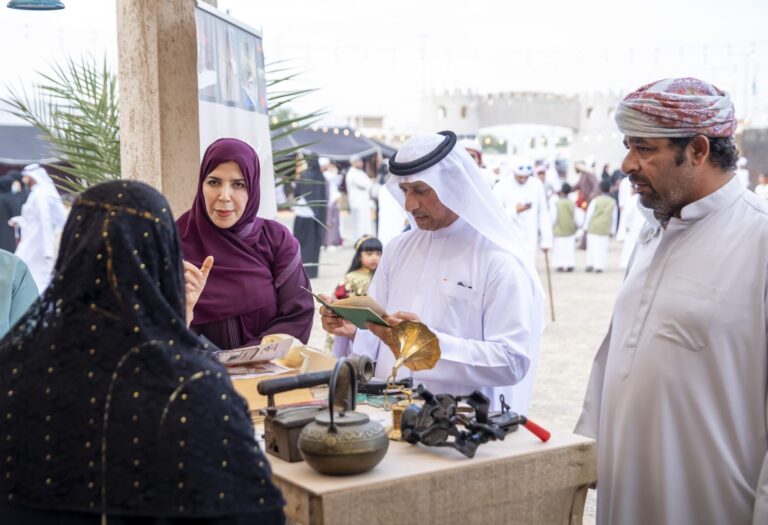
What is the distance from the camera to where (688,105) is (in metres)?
2.71

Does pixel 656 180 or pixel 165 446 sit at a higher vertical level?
pixel 656 180

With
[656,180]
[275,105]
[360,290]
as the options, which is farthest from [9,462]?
[360,290]

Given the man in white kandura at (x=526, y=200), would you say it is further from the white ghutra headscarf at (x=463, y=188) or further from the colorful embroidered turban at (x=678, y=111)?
the colorful embroidered turban at (x=678, y=111)

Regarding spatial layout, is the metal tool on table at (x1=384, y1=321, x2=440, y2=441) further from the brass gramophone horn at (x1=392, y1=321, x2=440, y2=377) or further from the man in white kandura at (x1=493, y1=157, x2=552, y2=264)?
the man in white kandura at (x1=493, y1=157, x2=552, y2=264)

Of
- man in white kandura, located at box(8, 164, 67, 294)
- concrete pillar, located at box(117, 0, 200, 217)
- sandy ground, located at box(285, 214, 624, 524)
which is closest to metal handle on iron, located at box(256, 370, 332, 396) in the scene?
sandy ground, located at box(285, 214, 624, 524)

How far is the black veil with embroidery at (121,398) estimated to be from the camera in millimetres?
1795

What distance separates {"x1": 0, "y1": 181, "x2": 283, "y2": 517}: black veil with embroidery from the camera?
179 cm

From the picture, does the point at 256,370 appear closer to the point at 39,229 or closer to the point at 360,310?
the point at 360,310

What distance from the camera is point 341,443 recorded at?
2182 mm

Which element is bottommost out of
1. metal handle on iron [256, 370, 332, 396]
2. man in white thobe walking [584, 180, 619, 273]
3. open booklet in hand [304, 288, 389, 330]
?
man in white thobe walking [584, 180, 619, 273]

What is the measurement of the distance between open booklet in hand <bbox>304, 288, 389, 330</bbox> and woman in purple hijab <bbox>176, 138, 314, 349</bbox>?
78cm

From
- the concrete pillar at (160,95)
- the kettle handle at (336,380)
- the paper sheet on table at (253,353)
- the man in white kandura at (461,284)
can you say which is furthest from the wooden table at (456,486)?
the concrete pillar at (160,95)

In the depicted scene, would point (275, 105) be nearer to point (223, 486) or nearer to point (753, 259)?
point (753, 259)

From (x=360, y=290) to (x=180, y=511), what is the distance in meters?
4.68
